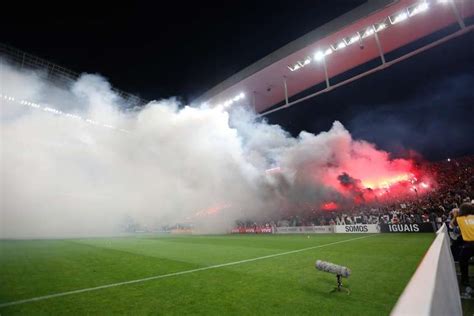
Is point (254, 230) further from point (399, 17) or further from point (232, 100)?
point (399, 17)

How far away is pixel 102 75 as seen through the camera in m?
18.4

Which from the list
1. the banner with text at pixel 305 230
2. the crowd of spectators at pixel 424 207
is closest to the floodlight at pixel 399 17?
the crowd of spectators at pixel 424 207

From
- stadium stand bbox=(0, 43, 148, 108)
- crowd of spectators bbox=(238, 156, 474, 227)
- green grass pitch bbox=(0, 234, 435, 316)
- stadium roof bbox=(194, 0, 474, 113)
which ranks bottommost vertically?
green grass pitch bbox=(0, 234, 435, 316)

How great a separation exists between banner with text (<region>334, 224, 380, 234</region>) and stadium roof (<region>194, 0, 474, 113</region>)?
10.0 m

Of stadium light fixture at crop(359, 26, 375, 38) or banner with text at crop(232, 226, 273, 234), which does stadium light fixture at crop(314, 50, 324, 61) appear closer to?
stadium light fixture at crop(359, 26, 375, 38)

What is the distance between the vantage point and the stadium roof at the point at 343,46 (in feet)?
41.4

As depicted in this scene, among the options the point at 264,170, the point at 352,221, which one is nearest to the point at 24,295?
the point at 352,221

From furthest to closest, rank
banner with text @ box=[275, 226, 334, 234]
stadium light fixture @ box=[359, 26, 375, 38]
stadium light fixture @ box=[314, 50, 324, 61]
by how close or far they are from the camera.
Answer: banner with text @ box=[275, 226, 334, 234] → stadium light fixture @ box=[314, 50, 324, 61] → stadium light fixture @ box=[359, 26, 375, 38]

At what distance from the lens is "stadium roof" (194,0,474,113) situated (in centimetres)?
1262

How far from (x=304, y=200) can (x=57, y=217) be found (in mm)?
28899

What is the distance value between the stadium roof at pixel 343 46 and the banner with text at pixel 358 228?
32.9 ft

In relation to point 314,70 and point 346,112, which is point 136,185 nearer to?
point 314,70

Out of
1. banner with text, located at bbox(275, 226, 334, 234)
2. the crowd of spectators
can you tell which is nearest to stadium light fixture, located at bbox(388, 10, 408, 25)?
Result: the crowd of spectators

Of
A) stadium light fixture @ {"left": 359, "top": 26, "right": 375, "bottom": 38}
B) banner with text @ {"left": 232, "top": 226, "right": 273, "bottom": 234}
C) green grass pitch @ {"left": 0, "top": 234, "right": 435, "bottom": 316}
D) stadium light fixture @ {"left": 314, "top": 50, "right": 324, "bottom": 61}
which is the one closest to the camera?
green grass pitch @ {"left": 0, "top": 234, "right": 435, "bottom": 316}
